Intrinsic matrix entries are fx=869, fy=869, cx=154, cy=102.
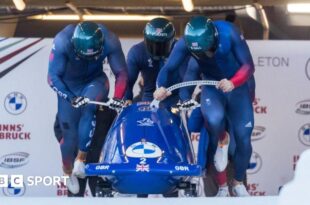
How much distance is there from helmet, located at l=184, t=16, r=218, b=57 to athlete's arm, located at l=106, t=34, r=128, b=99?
2.22 ft

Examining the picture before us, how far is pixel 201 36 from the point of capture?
18.9ft

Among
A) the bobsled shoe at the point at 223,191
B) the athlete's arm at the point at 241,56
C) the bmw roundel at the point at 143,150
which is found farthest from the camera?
the bobsled shoe at the point at 223,191

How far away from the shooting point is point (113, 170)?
479 centimetres

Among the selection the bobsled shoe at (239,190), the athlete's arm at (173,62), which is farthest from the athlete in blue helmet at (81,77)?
the bobsled shoe at (239,190)

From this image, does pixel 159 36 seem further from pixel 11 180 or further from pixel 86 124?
pixel 11 180

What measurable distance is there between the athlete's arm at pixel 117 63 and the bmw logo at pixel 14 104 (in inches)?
39.9

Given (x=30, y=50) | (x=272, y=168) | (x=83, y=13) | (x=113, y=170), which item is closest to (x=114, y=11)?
(x=83, y=13)

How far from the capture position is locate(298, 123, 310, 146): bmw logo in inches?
276

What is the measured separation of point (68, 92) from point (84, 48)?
0.35m

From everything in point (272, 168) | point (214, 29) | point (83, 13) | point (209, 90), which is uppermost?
point (83, 13)

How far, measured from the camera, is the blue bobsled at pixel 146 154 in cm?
484

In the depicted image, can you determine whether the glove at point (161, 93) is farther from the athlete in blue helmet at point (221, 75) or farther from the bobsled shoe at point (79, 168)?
the bobsled shoe at point (79, 168)

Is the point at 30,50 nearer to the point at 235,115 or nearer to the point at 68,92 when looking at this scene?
the point at 68,92

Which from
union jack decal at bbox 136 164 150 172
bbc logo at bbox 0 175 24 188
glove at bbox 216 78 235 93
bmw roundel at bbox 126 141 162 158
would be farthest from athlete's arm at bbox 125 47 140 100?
union jack decal at bbox 136 164 150 172
